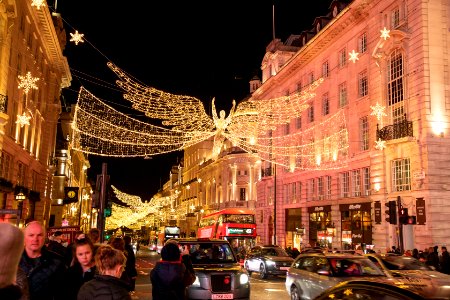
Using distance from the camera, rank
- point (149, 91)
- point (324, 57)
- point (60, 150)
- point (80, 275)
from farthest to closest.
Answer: point (60, 150)
point (324, 57)
point (149, 91)
point (80, 275)

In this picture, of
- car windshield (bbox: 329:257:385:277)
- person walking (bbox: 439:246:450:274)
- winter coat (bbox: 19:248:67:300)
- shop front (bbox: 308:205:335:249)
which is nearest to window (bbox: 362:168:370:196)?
shop front (bbox: 308:205:335:249)

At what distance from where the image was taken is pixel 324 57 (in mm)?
39000

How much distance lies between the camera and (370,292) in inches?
171

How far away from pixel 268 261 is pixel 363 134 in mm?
13859

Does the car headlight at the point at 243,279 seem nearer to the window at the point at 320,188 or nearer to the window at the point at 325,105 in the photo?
the window at the point at 320,188

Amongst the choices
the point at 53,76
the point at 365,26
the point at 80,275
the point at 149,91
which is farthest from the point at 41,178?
the point at 80,275

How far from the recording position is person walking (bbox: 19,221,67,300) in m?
5.08

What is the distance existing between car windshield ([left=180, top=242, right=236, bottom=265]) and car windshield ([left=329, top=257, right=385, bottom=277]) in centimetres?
293

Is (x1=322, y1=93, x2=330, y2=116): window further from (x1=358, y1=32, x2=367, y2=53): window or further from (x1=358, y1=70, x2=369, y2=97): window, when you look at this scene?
(x1=358, y1=32, x2=367, y2=53): window

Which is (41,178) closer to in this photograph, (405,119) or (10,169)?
(10,169)

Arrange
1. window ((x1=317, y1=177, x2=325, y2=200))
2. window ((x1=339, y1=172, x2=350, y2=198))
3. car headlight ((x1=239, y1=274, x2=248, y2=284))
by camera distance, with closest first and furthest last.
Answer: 1. car headlight ((x1=239, y1=274, x2=248, y2=284))
2. window ((x1=339, y1=172, x2=350, y2=198))
3. window ((x1=317, y1=177, x2=325, y2=200))

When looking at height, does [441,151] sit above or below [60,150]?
below

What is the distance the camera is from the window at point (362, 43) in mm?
33031

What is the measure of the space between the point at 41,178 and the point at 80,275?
36.4 metres
